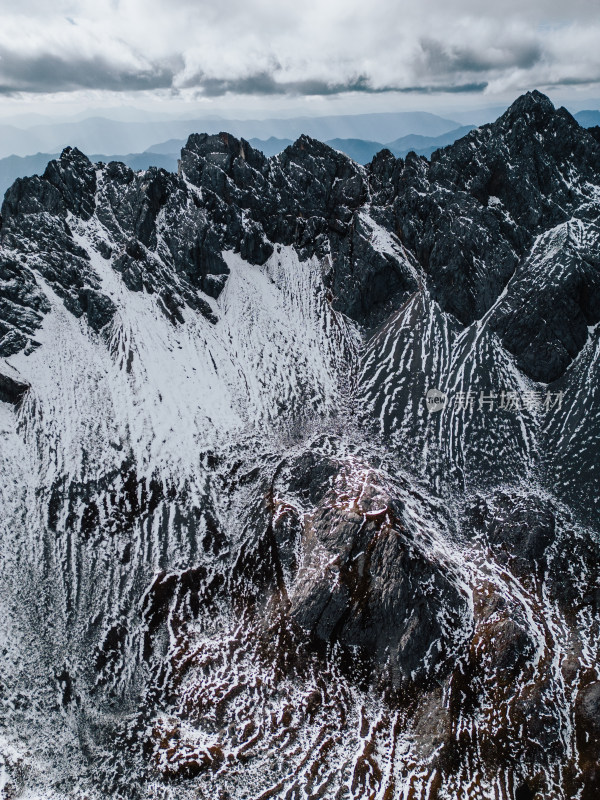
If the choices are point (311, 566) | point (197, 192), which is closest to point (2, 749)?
point (311, 566)

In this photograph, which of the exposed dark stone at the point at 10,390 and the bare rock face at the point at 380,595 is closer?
the bare rock face at the point at 380,595

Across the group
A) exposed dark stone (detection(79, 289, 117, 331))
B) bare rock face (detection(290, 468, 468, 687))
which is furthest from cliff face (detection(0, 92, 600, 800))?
exposed dark stone (detection(79, 289, 117, 331))

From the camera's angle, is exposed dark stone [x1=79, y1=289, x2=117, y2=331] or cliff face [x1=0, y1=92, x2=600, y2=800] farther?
exposed dark stone [x1=79, y1=289, x2=117, y2=331]

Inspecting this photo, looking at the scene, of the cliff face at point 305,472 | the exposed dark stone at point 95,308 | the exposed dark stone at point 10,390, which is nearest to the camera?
the cliff face at point 305,472

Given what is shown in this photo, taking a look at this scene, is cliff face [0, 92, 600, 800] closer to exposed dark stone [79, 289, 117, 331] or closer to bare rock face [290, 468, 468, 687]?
bare rock face [290, 468, 468, 687]

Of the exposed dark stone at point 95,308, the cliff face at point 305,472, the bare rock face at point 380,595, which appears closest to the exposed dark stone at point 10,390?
the cliff face at point 305,472

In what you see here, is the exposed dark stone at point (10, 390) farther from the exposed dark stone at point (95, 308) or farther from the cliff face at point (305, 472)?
the exposed dark stone at point (95, 308)

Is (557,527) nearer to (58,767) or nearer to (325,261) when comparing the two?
(58,767)

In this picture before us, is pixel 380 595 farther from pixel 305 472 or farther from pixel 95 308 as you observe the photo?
pixel 95 308
